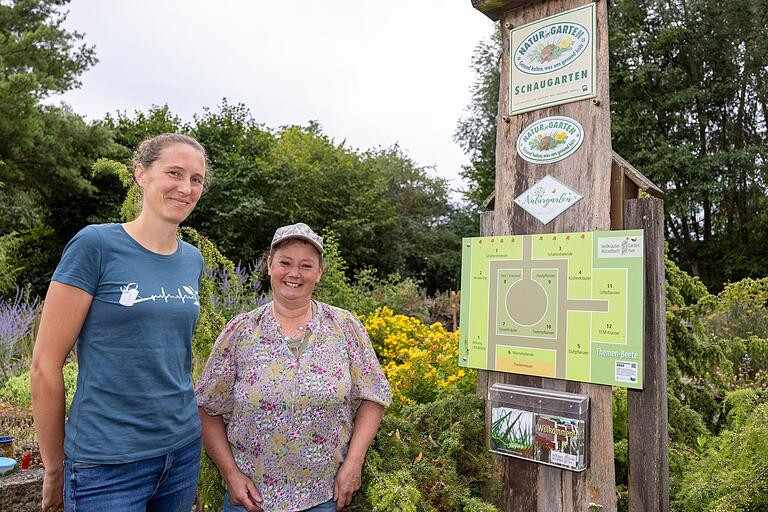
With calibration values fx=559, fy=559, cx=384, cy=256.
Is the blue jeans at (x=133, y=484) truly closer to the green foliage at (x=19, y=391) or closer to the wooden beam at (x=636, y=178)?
the wooden beam at (x=636, y=178)

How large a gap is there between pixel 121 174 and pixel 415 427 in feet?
6.45

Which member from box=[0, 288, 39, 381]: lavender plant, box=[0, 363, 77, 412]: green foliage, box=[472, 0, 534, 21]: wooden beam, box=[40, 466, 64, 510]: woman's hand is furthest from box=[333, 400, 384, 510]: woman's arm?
box=[0, 288, 39, 381]: lavender plant

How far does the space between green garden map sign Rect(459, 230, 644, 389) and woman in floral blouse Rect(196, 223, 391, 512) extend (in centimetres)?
74

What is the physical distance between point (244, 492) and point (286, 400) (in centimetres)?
34

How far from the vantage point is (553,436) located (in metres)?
2.31

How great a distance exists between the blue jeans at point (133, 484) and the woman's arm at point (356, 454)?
1.62ft

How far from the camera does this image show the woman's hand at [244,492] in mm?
1839

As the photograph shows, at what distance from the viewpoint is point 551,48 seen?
8.01 feet

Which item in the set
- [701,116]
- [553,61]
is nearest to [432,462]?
[553,61]

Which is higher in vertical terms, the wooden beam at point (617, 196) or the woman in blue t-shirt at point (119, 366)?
the wooden beam at point (617, 196)

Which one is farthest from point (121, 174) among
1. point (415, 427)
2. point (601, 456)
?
point (601, 456)

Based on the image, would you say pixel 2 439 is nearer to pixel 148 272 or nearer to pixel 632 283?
pixel 148 272

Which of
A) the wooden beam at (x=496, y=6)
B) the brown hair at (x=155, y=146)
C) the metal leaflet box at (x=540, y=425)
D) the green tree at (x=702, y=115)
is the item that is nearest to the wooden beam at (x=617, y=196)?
the metal leaflet box at (x=540, y=425)

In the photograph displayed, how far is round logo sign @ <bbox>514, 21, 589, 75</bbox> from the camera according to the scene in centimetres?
236
